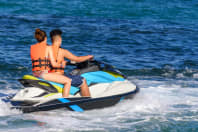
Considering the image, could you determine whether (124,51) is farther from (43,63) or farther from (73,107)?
(43,63)

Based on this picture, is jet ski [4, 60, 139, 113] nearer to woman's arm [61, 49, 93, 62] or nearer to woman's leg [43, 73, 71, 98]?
woman's leg [43, 73, 71, 98]

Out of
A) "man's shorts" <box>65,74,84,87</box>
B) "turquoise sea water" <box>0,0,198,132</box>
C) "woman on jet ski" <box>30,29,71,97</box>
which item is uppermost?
"woman on jet ski" <box>30,29,71,97</box>

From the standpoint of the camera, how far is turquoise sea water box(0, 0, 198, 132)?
222 inches

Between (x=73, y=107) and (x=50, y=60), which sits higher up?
(x=50, y=60)

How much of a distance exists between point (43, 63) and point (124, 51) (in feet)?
21.5

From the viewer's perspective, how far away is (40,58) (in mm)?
5793

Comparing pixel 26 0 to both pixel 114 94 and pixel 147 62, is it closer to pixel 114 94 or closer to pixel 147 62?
pixel 147 62

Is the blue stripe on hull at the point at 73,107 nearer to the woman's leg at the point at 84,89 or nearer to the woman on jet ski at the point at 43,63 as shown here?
the woman on jet ski at the point at 43,63

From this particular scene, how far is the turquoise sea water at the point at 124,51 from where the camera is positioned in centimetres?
563

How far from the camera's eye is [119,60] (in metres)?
10.9

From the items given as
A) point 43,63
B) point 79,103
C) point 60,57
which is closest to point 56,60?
Answer: point 60,57

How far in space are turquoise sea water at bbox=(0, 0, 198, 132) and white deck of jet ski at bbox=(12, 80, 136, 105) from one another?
0.83 feet

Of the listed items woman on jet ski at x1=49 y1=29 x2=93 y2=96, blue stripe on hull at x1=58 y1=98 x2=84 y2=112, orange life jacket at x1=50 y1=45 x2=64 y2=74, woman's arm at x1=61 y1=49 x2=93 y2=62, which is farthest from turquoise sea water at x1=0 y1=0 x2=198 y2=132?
woman's arm at x1=61 y1=49 x2=93 y2=62

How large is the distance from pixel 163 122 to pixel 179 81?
3.45 m
